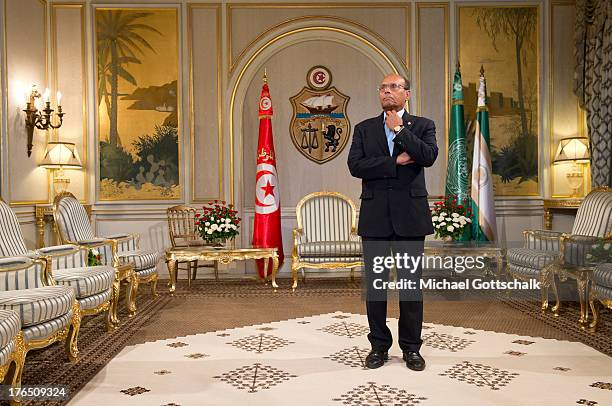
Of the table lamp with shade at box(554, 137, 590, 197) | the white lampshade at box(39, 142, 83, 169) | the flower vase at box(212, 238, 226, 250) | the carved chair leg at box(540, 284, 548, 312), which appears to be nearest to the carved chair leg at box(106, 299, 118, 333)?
the flower vase at box(212, 238, 226, 250)

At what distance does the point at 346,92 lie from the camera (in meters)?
8.73

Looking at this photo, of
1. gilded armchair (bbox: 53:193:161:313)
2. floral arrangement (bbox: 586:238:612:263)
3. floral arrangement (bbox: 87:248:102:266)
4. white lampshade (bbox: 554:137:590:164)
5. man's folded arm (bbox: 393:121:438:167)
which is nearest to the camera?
man's folded arm (bbox: 393:121:438:167)

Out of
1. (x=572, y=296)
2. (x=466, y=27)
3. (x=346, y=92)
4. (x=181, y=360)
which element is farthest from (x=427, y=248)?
(x=181, y=360)

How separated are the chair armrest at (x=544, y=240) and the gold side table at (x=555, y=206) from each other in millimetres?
1270

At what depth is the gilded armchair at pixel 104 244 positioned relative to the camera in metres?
5.72

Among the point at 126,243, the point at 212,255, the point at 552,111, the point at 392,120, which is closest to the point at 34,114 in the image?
the point at 126,243

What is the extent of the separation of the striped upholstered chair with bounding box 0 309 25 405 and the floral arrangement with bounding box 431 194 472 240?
4.89 meters

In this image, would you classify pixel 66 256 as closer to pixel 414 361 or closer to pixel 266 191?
pixel 414 361

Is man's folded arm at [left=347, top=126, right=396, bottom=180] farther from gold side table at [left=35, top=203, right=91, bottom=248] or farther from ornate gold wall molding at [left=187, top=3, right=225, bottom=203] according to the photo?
ornate gold wall molding at [left=187, top=3, right=225, bottom=203]

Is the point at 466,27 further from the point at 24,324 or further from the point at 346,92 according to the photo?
the point at 24,324

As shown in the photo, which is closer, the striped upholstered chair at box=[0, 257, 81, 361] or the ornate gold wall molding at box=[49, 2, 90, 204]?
the striped upholstered chair at box=[0, 257, 81, 361]

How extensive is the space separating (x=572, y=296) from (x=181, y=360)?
439 cm

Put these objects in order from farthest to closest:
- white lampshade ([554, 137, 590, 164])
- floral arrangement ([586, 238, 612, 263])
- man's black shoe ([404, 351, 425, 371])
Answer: white lampshade ([554, 137, 590, 164]) → floral arrangement ([586, 238, 612, 263]) → man's black shoe ([404, 351, 425, 371])

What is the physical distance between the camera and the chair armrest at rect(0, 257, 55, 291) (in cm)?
412
